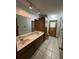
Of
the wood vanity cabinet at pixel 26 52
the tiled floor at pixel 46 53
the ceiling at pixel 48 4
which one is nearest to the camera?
the wood vanity cabinet at pixel 26 52

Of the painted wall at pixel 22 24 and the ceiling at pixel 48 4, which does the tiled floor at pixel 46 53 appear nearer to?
the painted wall at pixel 22 24

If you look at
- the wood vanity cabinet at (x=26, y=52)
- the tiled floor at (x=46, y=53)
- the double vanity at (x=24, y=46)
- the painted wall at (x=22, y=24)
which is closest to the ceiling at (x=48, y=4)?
the painted wall at (x=22, y=24)

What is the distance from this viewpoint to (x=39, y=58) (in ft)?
10.3

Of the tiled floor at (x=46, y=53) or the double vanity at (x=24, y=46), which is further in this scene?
the tiled floor at (x=46, y=53)

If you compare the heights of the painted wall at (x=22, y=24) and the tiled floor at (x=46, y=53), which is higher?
the painted wall at (x=22, y=24)

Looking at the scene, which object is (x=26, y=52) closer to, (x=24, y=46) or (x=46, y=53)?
(x=24, y=46)

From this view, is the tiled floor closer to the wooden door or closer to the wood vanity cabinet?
the wood vanity cabinet

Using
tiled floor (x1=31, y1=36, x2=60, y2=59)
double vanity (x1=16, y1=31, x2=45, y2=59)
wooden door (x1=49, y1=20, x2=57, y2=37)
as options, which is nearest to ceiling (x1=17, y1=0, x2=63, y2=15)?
double vanity (x1=16, y1=31, x2=45, y2=59)

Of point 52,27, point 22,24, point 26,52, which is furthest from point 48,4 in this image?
point 52,27

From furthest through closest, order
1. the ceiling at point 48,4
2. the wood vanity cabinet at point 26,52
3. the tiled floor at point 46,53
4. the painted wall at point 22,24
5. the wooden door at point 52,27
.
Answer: the wooden door at point 52,27, the ceiling at point 48,4, the tiled floor at point 46,53, the painted wall at point 22,24, the wood vanity cabinet at point 26,52

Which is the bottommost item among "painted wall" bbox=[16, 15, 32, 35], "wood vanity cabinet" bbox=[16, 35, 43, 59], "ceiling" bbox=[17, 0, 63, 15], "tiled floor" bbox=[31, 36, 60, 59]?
"tiled floor" bbox=[31, 36, 60, 59]

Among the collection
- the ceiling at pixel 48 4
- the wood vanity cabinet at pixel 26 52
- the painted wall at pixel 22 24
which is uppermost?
the ceiling at pixel 48 4
